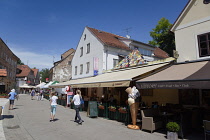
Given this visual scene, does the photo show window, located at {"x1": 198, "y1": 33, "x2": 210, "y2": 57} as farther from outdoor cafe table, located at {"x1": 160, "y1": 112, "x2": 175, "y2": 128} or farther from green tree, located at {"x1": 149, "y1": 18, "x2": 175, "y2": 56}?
green tree, located at {"x1": 149, "y1": 18, "x2": 175, "y2": 56}

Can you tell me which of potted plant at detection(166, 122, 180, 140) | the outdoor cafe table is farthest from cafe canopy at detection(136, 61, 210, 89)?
potted plant at detection(166, 122, 180, 140)

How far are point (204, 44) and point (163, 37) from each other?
22557 millimetres

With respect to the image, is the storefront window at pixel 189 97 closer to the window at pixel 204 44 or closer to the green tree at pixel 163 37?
the window at pixel 204 44

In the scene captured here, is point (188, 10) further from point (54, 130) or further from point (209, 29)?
point (54, 130)

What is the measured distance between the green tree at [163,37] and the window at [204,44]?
69.6ft

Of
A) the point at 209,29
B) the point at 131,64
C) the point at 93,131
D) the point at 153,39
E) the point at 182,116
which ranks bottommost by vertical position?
the point at 93,131

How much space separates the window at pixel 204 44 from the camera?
27.5ft

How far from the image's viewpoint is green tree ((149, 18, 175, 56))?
29.0m

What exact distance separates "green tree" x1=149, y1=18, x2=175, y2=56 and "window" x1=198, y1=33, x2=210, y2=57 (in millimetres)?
21214

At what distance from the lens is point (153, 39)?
106 feet

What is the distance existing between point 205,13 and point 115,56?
11.4m

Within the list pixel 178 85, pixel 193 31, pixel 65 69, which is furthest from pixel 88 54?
pixel 178 85

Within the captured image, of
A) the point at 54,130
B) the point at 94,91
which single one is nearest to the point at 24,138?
the point at 54,130

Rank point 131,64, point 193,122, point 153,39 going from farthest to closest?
point 153,39, point 131,64, point 193,122
